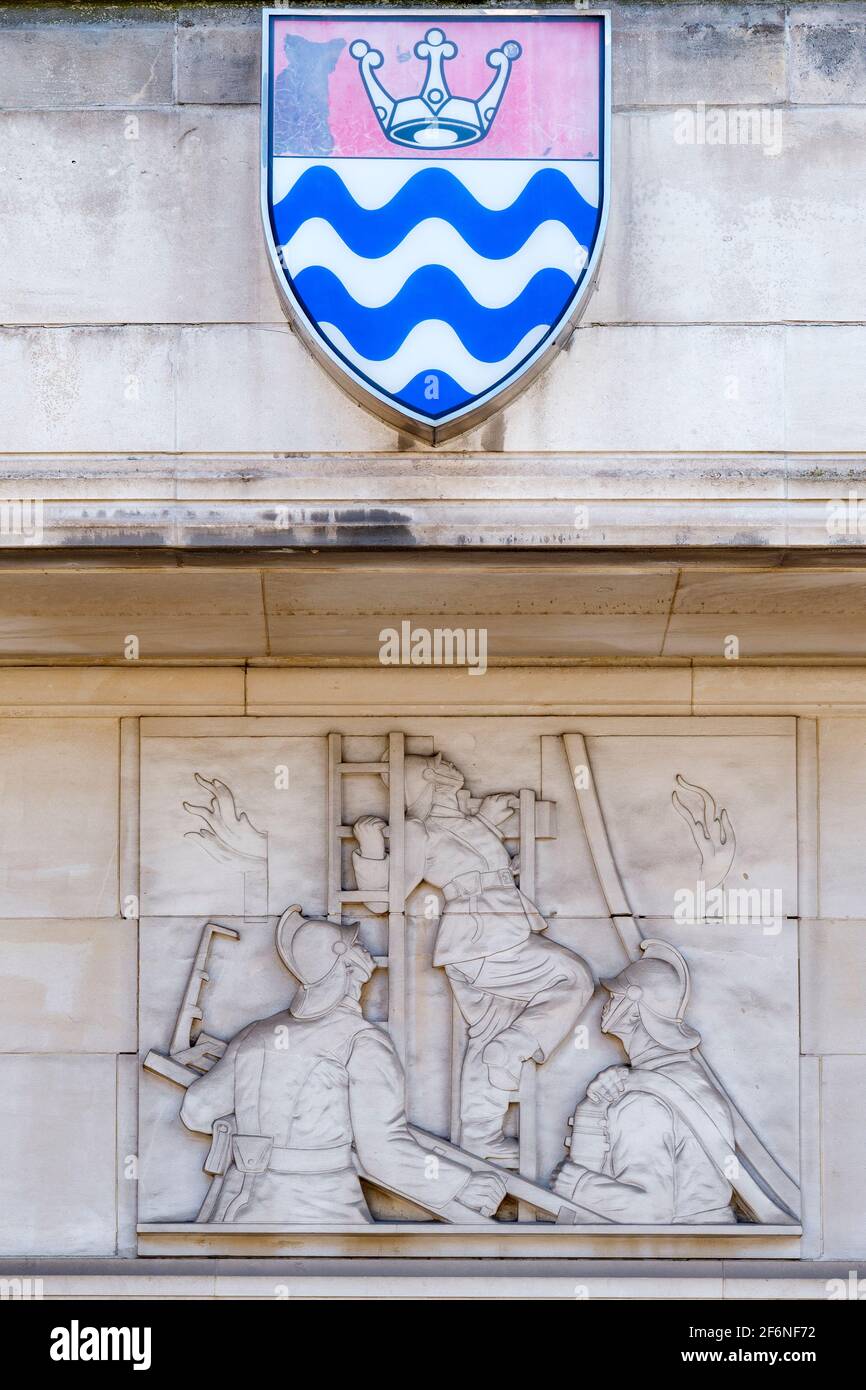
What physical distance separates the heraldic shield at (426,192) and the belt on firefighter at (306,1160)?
2.85 metres

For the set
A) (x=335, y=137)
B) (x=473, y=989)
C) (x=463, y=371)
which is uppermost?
(x=335, y=137)

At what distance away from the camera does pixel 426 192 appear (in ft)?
17.8

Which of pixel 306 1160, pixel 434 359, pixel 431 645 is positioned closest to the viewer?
pixel 434 359

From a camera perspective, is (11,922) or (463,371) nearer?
(463,371)

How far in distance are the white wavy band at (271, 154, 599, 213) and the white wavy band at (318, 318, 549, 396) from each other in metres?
0.48

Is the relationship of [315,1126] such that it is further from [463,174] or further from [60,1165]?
[463,174]

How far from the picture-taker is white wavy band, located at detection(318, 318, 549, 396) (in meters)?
5.40

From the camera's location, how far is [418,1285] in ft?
19.6

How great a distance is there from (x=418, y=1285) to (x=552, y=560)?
294 cm


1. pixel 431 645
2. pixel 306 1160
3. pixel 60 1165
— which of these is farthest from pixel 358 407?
pixel 60 1165

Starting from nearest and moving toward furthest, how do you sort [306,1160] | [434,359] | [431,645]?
[434,359], [306,1160], [431,645]

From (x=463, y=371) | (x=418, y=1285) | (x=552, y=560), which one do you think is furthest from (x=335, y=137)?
(x=418, y=1285)
